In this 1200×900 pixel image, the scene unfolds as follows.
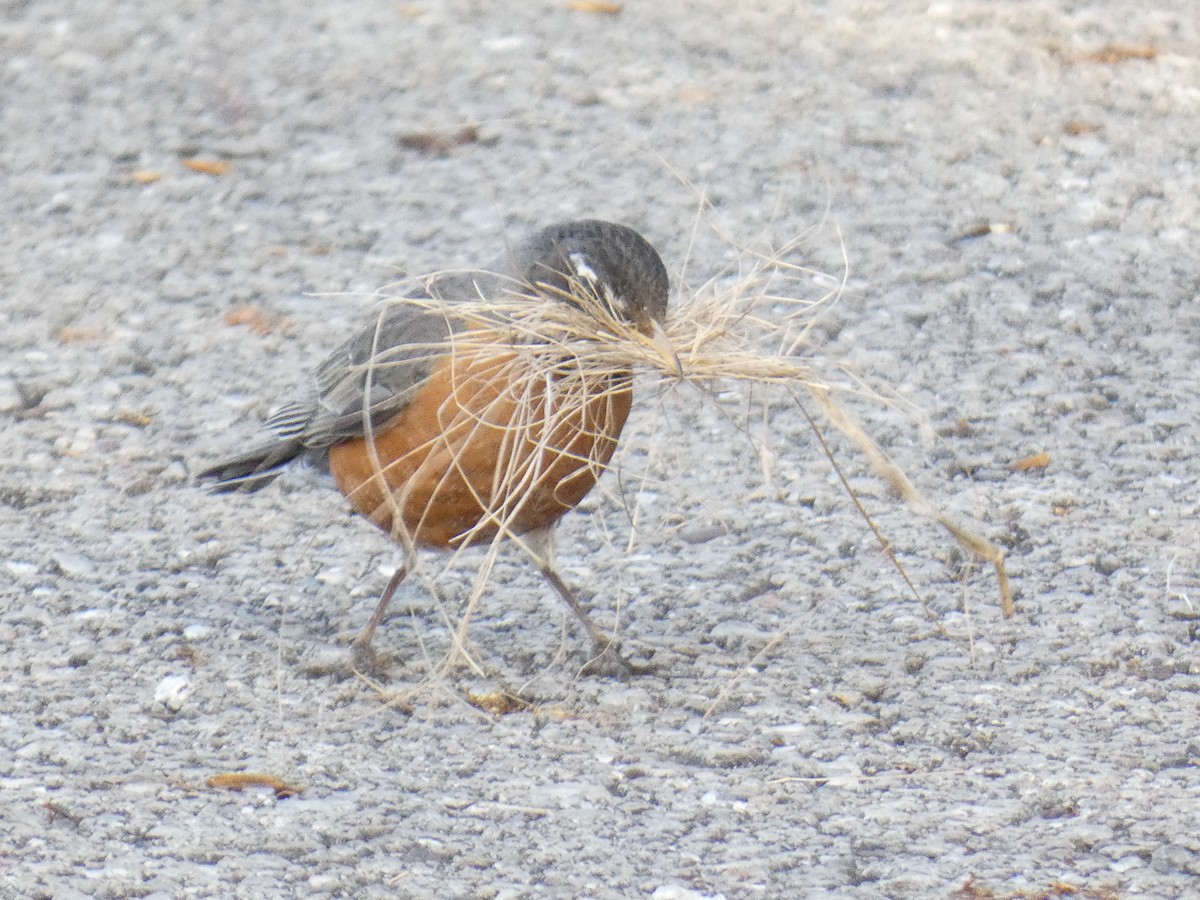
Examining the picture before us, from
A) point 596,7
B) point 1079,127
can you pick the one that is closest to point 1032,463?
point 1079,127

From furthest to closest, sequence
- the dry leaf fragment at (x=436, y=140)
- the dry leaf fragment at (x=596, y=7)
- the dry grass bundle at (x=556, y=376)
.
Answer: the dry leaf fragment at (x=596, y=7)
the dry leaf fragment at (x=436, y=140)
the dry grass bundle at (x=556, y=376)

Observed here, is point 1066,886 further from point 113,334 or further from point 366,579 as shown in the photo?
point 113,334

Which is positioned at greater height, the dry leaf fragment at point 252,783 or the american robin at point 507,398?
the american robin at point 507,398

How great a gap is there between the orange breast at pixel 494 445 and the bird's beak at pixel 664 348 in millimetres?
129

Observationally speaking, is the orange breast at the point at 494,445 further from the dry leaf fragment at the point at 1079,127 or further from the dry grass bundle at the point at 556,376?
the dry leaf fragment at the point at 1079,127

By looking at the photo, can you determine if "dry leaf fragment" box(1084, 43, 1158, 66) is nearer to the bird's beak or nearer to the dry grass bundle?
the dry grass bundle

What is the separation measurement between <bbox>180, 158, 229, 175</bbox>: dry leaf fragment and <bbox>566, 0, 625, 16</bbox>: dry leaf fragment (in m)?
2.10

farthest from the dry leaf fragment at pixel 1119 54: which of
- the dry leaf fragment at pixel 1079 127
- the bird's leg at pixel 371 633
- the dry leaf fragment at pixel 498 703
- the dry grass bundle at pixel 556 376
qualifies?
the dry leaf fragment at pixel 498 703

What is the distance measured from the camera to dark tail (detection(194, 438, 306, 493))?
14.4ft

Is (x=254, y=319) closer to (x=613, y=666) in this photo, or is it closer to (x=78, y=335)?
(x=78, y=335)

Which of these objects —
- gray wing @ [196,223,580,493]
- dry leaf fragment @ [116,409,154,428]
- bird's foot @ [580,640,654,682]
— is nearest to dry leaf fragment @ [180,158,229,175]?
dry leaf fragment @ [116,409,154,428]

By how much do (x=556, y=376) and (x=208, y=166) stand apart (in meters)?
3.60

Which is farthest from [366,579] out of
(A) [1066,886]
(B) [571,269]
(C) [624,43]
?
(C) [624,43]

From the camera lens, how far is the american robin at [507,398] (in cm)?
351
